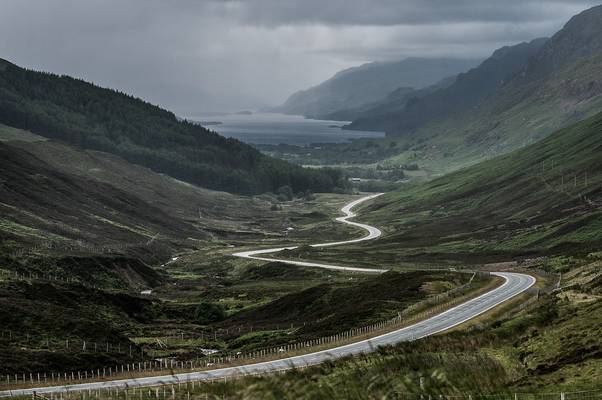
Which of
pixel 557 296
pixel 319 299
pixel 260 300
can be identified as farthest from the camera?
pixel 260 300

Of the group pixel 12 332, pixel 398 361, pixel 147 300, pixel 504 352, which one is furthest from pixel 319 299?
pixel 398 361

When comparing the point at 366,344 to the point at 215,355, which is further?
the point at 215,355

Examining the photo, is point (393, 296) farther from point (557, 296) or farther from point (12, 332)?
point (12, 332)

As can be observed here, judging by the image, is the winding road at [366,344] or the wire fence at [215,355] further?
the wire fence at [215,355]

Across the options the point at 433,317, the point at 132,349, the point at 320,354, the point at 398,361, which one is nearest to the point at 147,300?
the point at 132,349

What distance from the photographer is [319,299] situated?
420ft

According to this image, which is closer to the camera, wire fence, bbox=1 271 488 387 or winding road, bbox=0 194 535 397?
winding road, bbox=0 194 535 397

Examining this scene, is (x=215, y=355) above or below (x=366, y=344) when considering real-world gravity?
below

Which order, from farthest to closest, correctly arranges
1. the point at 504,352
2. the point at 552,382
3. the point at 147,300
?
the point at 147,300 → the point at 504,352 → the point at 552,382

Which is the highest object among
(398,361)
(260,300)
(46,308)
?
(398,361)

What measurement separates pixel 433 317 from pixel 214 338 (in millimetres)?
31316

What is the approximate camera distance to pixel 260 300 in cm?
14712

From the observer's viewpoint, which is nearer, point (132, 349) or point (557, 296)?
point (557, 296)

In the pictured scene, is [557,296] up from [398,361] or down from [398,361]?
down
